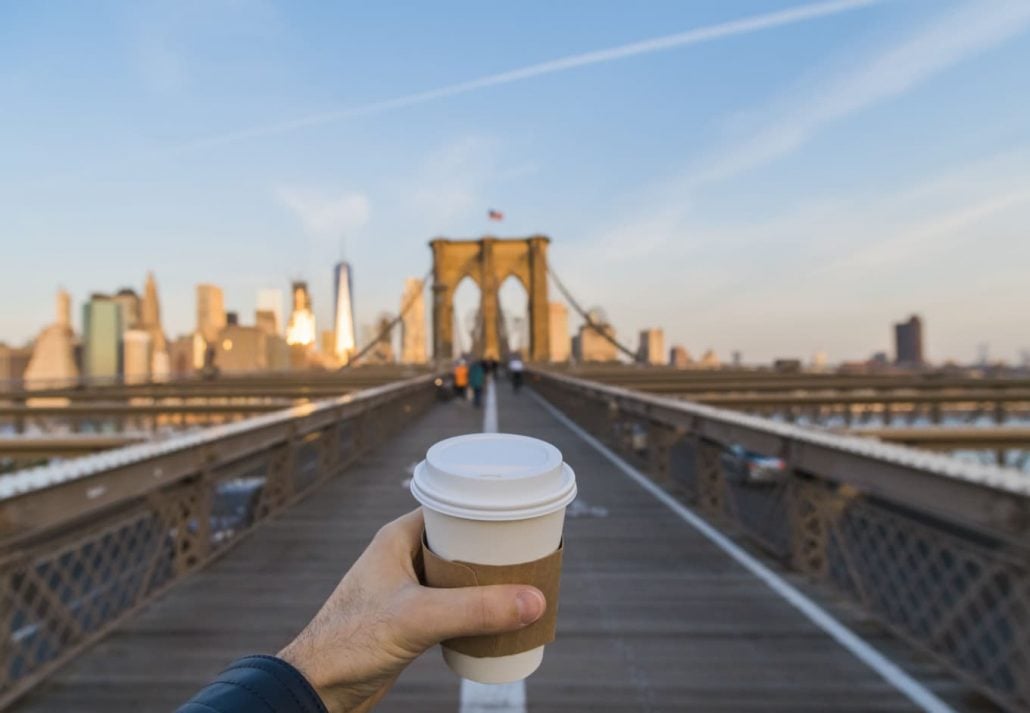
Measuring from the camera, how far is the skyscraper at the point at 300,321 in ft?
19.6

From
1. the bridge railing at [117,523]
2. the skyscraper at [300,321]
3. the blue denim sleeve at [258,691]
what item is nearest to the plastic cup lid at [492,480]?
the blue denim sleeve at [258,691]

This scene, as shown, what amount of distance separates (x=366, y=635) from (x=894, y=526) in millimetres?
3534

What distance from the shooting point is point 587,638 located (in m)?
3.22

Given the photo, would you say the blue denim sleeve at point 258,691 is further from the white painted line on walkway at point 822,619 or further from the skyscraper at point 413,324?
the skyscraper at point 413,324

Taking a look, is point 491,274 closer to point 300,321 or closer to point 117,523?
point 300,321

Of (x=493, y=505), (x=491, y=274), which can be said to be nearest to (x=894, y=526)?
(x=493, y=505)

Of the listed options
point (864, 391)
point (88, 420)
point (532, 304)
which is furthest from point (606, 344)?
point (88, 420)

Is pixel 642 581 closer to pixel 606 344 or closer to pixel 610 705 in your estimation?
pixel 610 705

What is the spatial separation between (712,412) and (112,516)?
192 inches

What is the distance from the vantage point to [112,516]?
339 cm

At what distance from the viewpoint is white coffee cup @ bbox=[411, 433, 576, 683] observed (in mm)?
1020

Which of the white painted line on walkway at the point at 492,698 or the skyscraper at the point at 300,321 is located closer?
the white painted line on walkway at the point at 492,698

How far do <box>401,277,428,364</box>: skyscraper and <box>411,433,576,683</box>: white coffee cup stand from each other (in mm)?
68578

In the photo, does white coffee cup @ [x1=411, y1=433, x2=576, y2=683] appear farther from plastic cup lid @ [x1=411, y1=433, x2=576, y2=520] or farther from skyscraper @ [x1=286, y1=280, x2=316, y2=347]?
skyscraper @ [x1=286, y1=280, x2=316, y2=347]
